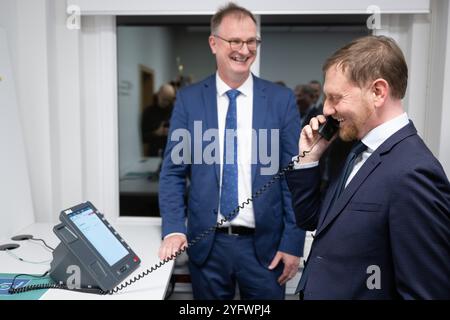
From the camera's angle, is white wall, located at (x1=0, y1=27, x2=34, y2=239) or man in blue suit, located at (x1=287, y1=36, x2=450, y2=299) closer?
man in blue suit, located at (x1=287, y1=36, x2=450, y2=299)

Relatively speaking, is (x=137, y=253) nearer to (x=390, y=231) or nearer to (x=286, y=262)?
(x=286, y=262)

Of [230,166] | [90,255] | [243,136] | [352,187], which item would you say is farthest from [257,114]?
[90,255]

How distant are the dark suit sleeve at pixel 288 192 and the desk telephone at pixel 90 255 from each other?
35 centimetres

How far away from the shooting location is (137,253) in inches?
65.0

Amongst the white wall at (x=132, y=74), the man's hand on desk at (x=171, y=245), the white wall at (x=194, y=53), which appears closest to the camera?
the man's hand on desk at (x=171, y=245)

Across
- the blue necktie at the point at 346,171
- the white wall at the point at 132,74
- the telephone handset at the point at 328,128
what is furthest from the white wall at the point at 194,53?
the blue necktie at the point at 346,171

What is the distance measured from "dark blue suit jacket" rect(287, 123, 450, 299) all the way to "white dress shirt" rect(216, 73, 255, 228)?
1.85 ft

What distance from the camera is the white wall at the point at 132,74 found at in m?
5.42

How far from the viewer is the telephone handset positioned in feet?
4.19

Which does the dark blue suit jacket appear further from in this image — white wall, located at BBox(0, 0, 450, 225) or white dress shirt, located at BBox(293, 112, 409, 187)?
white wall, located at BBox(0, 0, 450, 225)

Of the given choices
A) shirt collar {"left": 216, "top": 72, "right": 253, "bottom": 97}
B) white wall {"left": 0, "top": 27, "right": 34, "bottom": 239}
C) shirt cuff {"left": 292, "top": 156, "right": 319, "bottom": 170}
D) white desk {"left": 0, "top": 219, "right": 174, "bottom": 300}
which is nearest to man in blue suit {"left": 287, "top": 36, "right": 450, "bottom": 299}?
shirt cuff {"left": 292, "top": 156, "right": 319, "bottom": 170}

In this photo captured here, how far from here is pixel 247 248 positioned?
5.62 feet

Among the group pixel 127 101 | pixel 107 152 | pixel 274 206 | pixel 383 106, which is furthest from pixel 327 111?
pixel 127 101

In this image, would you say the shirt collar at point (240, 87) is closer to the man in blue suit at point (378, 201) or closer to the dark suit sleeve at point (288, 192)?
the dark suit sleeve at point (288, 192)
